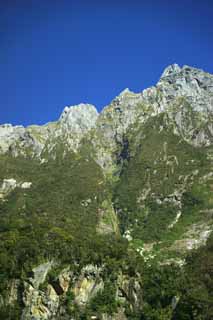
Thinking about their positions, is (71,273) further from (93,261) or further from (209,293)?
(209,293)

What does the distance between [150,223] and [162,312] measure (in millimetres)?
86577

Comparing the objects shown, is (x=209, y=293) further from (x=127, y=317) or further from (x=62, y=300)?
(x=62, y=300)

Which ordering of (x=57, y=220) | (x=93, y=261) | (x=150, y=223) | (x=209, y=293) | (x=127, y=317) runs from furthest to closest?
(x=150, y=223) < (x=57, y=220) < (x=93, y=261) < (x=127, y=317) < (x=209, y=293)

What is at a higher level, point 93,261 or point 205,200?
point 205,200

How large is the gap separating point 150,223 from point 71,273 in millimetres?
83387

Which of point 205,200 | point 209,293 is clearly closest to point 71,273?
point 209,293

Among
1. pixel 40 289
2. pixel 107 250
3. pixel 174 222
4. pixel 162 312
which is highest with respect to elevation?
pixel 174 222

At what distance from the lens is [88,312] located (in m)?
104

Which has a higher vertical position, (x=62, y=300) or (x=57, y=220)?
(x=57, y=220)

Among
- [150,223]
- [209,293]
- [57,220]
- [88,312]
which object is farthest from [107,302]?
[150,223]

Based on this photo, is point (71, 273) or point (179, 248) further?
point (179, 248)

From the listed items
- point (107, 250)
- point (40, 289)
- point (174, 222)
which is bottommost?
point (40, 289)

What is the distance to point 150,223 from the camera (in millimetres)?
190500

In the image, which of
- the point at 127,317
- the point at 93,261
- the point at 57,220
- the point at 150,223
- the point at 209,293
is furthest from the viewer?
Result: the point at 150,223
